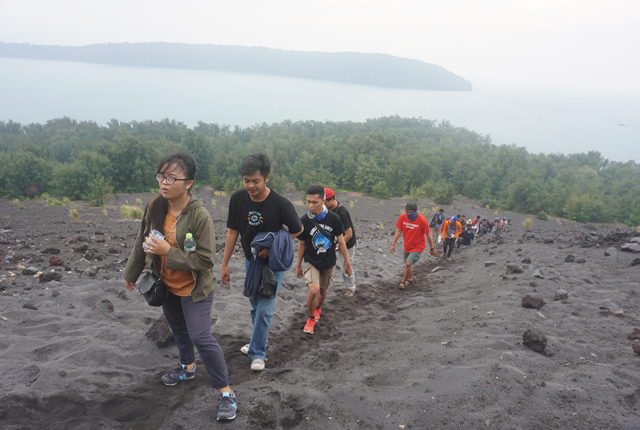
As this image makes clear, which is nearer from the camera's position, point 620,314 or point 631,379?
point 631,379

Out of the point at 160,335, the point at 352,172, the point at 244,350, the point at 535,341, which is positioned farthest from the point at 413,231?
the point at 352,172

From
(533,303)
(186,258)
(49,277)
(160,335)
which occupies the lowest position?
(49,277)

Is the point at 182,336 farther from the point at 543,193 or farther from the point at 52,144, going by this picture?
the point at 52,144

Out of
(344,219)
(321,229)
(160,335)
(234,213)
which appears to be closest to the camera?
(234,213)

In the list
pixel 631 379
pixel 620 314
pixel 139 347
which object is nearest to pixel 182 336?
pixel 139 347

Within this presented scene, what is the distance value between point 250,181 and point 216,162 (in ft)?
157

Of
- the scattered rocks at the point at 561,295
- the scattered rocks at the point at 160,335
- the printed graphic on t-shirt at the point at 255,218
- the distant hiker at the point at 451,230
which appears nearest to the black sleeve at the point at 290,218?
the printed graphic on t-shirt at the point at 255,218

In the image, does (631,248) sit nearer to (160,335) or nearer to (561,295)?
(561,295)

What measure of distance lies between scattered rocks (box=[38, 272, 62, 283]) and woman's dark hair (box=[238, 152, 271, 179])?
4.05 metres

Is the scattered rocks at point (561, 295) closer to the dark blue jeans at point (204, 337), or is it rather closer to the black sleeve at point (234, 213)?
the black sleeve at point (234, 213)

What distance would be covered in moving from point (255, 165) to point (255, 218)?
53 centimetres

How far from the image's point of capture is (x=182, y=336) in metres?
2.97

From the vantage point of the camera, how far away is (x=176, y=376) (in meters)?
3.01

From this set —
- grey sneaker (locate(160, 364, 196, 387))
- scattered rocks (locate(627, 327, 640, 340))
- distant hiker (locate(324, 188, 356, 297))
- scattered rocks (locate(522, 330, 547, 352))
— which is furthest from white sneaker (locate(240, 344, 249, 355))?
scattered rocks (locate(627, 327, 640, 340))
